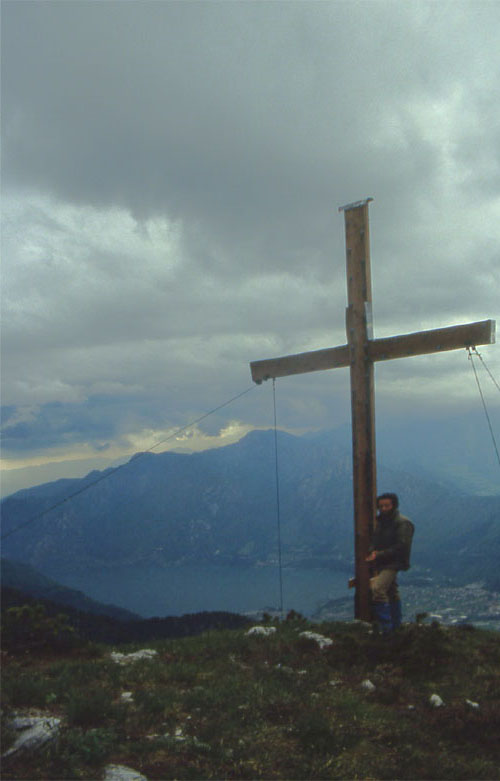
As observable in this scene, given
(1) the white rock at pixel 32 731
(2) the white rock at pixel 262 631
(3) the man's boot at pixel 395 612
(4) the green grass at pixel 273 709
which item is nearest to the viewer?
(1) the white rock at pixel 32 731

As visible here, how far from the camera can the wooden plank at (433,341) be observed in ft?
36.1

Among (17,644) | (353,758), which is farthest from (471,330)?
(17,644)

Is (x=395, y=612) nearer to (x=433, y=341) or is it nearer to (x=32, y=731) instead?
(x=433, y=341)

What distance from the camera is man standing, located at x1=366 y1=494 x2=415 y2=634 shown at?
1124 centimetres

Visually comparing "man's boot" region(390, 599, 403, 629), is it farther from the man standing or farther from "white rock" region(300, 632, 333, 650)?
"white rock" region(300, 632, 333, 650)

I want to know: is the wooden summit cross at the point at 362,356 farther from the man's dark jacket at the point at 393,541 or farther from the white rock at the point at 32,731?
the white rock at the point at 32,731

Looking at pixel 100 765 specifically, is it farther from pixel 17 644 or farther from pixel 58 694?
pixel 17 644

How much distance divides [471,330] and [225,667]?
7.48 metres

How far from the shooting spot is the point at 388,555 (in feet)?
37.2

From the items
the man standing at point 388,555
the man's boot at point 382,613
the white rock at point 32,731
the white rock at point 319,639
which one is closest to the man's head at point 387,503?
the man standing at point 388,555

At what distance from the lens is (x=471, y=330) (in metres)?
11.1

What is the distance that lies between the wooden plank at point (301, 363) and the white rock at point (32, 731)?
8.75 m

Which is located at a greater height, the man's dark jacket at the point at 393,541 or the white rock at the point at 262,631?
the man's dark jacket at the point at 393,541

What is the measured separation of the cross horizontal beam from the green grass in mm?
5281
